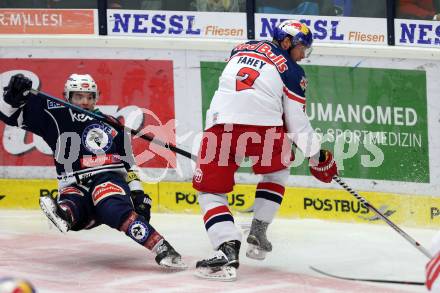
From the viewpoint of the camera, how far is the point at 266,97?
18.5ft

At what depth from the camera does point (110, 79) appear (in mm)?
7500

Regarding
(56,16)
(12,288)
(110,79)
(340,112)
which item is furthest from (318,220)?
(12,288)

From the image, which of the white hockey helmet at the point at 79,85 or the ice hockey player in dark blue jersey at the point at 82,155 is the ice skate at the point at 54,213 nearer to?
the ice hockey player in dark blue jersey at the point at 82,155

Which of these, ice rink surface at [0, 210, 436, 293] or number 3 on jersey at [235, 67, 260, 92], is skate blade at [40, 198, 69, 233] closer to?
ice rink surface at [0, 210, 436, 293]

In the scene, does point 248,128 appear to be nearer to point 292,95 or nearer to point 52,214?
point 292,95

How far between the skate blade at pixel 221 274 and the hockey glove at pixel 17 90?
1385 mm

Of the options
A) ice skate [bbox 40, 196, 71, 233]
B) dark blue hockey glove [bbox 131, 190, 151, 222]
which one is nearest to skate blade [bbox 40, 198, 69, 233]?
ice skate [bbox 40, 196, 71, 233]

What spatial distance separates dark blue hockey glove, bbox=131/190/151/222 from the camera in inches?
240

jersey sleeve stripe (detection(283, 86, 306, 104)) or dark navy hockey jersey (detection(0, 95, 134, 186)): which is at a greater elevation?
jersey sleeve stripe (detection(283, 86, 306, 104))

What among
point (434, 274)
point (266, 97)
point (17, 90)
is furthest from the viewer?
point (17, 90)

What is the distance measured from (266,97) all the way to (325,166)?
1.61 ft

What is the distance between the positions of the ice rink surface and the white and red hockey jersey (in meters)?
0.71

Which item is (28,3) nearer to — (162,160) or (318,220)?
(162,160)

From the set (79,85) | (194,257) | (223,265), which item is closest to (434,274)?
(223,265)
